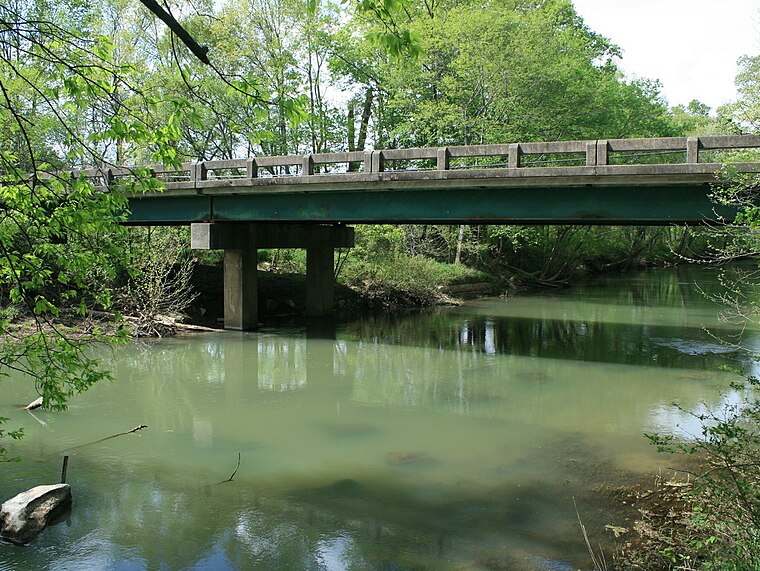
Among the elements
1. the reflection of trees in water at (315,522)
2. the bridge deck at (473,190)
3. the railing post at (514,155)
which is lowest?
the reflection of trees in water at (315,522)

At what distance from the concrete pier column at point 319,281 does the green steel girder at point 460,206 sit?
4.03m

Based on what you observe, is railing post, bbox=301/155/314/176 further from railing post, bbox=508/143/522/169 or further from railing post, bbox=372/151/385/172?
railing post, bbox=508/143/522/169

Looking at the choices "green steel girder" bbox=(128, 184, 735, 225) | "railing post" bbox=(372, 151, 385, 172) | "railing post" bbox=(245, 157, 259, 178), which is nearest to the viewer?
"green steel girder" bbox=(128, 184, 735, 225)

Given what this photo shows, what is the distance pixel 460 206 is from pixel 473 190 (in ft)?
1.71

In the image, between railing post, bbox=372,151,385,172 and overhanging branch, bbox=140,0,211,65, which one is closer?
overhanging branch, bbox=140,0,211,65

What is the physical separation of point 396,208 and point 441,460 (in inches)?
387

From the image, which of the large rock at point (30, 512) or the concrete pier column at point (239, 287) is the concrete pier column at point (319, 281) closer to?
the concrete pier column at point (239, 287)

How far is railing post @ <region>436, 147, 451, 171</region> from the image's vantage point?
16.5m

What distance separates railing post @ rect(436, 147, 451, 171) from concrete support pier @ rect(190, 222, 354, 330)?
6.87m

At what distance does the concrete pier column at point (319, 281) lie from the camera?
23.4 m

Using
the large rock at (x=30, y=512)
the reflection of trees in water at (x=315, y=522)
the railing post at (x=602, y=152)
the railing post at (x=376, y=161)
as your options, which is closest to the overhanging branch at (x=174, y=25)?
the reflection of trees in water at (x=315, y=522)

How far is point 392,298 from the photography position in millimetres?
27406

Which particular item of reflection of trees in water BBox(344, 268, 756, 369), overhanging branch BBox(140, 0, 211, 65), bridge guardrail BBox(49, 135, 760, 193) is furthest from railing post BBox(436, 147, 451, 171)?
overhanging branch BBox(140, 0, 211, 65)

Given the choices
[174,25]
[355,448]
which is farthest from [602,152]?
[174,25]
